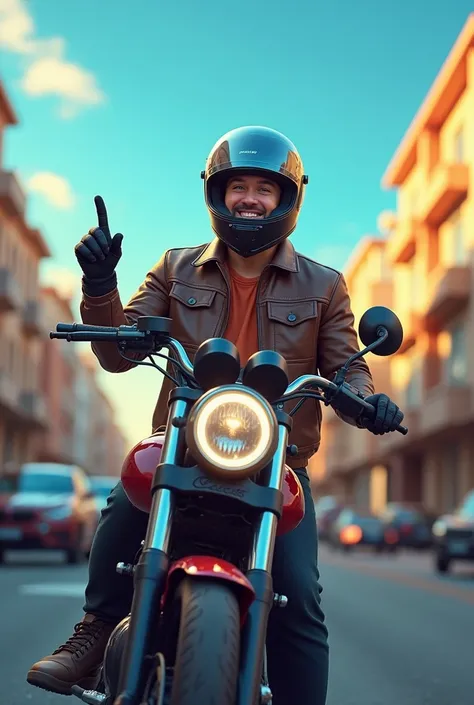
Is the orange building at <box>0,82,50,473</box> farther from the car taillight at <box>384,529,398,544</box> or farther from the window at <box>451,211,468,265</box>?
the window at <box>451,211,468,265</box>

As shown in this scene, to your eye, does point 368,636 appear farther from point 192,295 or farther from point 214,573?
point 214,573

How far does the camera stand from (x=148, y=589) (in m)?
2.77

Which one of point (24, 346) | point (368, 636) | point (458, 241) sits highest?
point (458, 241)

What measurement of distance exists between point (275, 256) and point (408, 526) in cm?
3577

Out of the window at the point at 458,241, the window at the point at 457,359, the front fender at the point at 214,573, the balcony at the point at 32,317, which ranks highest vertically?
the window at the point at 458,241

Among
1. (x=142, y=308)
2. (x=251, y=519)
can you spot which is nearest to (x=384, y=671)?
(x=142, y=308)

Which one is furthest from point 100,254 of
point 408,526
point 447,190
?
point 447,190

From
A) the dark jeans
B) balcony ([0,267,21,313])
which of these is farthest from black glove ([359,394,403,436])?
balcony ([0,267,21,313])

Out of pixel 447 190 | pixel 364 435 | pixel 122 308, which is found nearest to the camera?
pixel 122 308

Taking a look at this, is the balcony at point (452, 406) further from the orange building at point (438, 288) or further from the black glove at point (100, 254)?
the black glove at point (100, 254)

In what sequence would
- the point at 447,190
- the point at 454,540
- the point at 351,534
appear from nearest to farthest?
the point at 454,540, the point at 351,534, the point at 447,190

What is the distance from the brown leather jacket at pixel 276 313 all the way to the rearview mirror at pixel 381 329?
17 centimetres

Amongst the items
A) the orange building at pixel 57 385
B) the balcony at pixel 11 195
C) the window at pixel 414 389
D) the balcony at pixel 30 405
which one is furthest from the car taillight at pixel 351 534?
the orange building at pixel 57 385

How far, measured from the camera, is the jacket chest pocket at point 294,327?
3721mm
